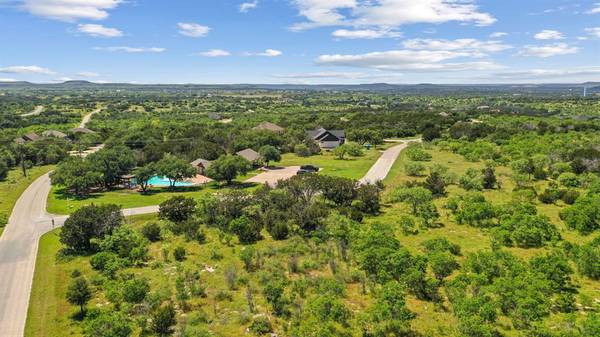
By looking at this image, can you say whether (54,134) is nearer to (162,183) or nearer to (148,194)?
(162,183)

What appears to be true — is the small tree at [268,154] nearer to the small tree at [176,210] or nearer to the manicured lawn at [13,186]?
the small tree at [176,210]

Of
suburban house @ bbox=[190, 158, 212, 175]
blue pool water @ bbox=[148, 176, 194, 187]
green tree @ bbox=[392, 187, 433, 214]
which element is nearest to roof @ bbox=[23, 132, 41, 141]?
blue pool water @ bbox=[148, 176, 194, 187]

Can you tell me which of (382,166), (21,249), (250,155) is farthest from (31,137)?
(382,166)

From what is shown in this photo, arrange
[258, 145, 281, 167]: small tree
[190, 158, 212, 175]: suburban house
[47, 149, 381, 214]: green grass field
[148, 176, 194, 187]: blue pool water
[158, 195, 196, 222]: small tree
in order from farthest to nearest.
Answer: [258, 145, 281, 167]: small tree < [190, 158, 212, 175]: suburban house < [148, 176, 194, 187]: blue pool water < [47, 149, 381, 214]: green grass field < [158, 195, 196, 222]: small tree

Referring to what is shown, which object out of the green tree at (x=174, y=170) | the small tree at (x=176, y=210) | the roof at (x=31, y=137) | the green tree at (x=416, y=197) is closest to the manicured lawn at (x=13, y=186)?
the small tree at (x=176, y=210)

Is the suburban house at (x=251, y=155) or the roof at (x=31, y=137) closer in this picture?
the suburban house at (x=251, y=155)

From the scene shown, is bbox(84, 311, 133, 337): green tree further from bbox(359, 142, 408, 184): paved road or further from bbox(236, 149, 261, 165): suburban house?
bbox(236, 149, 261, 165): suburban house
